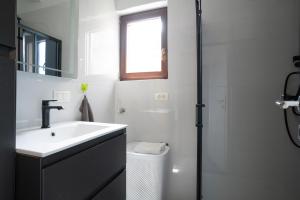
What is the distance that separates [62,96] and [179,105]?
104 cm

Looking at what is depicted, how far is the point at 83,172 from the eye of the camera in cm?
72

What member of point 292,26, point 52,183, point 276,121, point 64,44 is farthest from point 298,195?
point 64,44

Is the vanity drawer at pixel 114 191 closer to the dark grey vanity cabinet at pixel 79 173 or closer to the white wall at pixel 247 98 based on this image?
the dark grey vanity cabinet at pixel 79 173

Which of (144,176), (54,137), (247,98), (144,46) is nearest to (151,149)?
(144,176)

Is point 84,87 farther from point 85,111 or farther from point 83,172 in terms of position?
point 83,172

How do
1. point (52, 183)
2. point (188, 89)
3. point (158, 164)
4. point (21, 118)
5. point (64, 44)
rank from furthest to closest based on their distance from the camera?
1. point (188, 89)
2. point (158, 164)
3. point (64, 44)
4. point (21, 118)
5. point (52, 183)

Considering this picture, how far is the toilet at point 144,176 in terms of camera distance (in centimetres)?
138

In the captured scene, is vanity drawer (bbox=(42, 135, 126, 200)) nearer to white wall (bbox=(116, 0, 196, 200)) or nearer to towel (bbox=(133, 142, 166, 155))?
towel (bbox=(133, 142, 166, 155))

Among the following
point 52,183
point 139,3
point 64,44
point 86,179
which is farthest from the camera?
point 139,3

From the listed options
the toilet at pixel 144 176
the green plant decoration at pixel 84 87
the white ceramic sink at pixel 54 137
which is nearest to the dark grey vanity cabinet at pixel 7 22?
the white ceramic sink at pixel 54 137

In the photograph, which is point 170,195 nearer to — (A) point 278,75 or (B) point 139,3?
(A) point 278,75

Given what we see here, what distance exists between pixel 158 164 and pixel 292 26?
159 cm

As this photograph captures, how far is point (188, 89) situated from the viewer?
159 centimetres

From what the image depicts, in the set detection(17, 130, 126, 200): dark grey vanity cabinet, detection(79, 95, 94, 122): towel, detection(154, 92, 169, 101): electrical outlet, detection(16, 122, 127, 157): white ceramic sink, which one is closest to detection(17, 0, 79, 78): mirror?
detection(79, 95, 94, 122): towel
